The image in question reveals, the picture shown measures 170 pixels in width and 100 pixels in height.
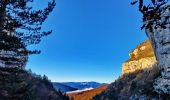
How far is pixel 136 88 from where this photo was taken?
161 feet

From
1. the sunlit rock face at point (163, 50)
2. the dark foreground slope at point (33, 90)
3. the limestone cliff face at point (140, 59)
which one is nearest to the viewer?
the dark foreground slope at point (33, 90)

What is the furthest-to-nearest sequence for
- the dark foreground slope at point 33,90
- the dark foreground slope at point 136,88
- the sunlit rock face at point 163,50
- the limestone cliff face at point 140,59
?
the limestone cliff face at point 140,59
the dark foreground slope at point 136,88
the sunlit rock face at point 163,50
the dark foreground slope at point 33,90

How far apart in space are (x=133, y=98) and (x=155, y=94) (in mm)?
7299

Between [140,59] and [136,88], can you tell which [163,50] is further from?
[140,59]

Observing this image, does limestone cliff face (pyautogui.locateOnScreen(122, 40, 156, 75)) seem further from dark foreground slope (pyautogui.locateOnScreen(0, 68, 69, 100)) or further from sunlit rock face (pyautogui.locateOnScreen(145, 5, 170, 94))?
sunlit rock face (pyautogui.locateOnScreen(145, 5, 170, 94))

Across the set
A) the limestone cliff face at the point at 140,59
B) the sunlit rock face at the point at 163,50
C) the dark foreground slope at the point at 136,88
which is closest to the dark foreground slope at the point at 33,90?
the dark foreground slope at the point at 136,88

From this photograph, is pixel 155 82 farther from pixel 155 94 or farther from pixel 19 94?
pixel 19 94

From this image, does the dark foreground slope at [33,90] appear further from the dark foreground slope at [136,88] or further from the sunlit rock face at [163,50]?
the sunlit rock face at [163,50]

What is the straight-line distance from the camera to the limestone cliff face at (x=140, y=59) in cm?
6600

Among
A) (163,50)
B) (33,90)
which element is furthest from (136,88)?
(33,90)

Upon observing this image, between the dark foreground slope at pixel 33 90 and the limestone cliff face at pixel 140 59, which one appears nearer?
the dark foreground slope at pixel 33 90

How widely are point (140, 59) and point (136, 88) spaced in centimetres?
2045

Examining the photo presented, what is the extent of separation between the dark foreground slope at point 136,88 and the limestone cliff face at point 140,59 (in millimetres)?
4254

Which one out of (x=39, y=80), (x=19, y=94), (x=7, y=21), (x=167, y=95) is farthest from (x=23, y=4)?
(x=39, y=80)
